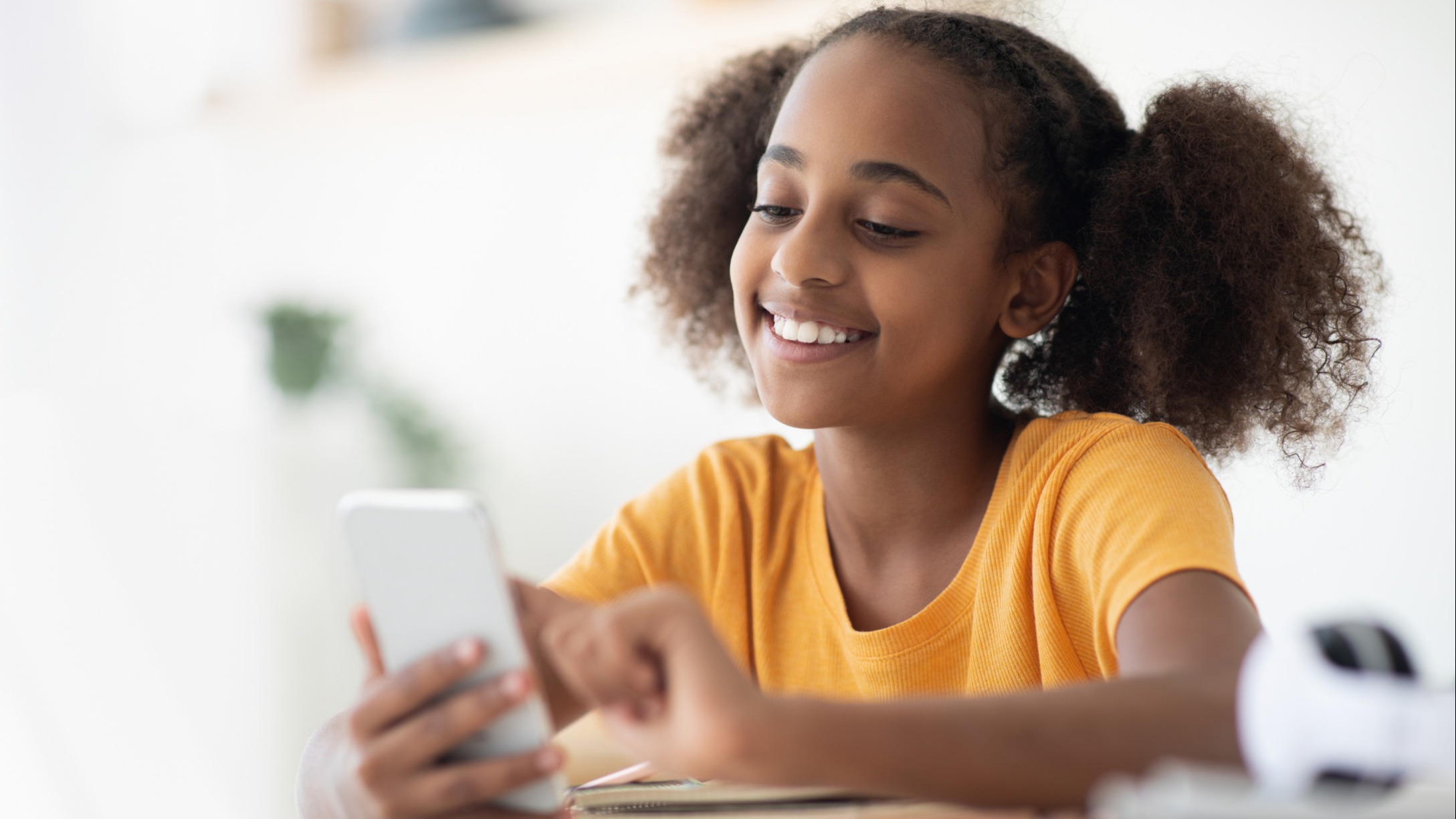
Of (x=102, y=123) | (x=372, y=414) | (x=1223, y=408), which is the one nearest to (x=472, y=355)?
(x=372, y=414)

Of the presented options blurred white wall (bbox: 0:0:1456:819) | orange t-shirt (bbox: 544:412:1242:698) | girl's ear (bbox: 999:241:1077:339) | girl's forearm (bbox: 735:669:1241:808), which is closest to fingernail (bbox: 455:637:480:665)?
girl's forearm (bbox: 735:669:1241:808)

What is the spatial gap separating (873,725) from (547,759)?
0.16m

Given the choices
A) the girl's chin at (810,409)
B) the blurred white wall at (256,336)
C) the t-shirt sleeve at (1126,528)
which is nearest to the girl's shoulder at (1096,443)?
the t-shirt sleeve at (1126,528)

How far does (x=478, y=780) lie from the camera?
606 mm

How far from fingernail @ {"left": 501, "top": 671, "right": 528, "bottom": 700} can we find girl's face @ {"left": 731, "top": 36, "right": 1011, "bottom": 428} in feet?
1.38

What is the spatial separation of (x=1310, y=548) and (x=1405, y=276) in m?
0.35

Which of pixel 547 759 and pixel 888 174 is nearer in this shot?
pixel 547 759

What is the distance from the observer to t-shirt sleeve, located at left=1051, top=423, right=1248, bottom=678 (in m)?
0.71

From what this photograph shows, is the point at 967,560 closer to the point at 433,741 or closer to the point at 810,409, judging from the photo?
the point at 810,409

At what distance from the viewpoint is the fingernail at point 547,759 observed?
1.96ft

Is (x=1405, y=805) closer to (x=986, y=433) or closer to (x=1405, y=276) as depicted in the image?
(x=986, y=433)

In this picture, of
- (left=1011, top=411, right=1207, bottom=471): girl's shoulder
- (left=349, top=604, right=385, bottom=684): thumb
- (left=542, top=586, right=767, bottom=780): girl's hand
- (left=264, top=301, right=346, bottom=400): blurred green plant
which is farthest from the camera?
(left=264, top=301, right=346, bottom=400): blurred green plant

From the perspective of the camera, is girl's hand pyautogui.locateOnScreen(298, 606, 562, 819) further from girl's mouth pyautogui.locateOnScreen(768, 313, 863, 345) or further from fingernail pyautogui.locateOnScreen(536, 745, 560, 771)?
girl's mouth pyautogui.locateOnScreen(768, 313, 863, 345)

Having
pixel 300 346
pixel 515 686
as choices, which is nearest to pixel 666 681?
pixel 515 686
